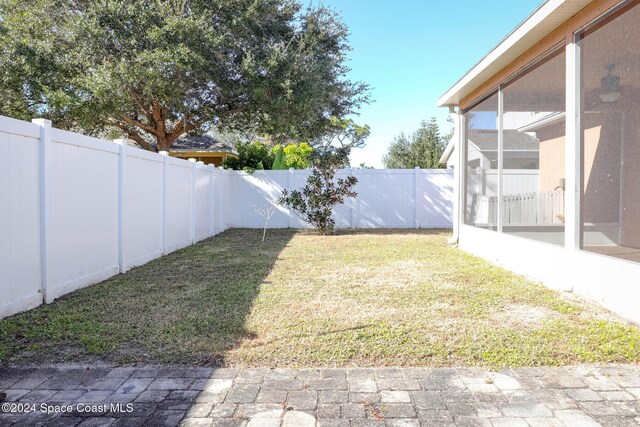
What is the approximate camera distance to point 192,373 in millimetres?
2850

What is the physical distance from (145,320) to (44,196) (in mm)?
1678

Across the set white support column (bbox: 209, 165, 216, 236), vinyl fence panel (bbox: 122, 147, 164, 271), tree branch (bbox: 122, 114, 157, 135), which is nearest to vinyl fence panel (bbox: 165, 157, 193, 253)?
vinyl fence panel (bbox: 122, 147, 164, 271)

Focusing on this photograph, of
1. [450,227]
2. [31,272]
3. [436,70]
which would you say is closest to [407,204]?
[450,227]

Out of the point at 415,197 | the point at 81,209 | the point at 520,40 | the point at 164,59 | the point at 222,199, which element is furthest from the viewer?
the point at 415,197

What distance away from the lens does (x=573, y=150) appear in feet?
16.2

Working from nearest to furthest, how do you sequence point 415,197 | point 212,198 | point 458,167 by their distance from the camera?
point 458,167 → point 212,198 → point 415,197

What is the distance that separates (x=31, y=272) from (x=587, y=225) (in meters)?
5.77

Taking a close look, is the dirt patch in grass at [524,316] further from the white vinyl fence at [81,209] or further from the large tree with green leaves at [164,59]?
the large tree with green leaves at [164,59]

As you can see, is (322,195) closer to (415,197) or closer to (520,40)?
(415,197)

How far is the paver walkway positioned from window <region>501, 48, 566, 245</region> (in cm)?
317

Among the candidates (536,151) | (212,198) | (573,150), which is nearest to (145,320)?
(573,150)

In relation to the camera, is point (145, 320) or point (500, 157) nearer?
point (145, 320)

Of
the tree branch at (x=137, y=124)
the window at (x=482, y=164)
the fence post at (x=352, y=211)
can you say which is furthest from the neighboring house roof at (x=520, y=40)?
the tree branch at (x=137, y=124)

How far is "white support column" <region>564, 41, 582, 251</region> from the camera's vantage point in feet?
16.0
